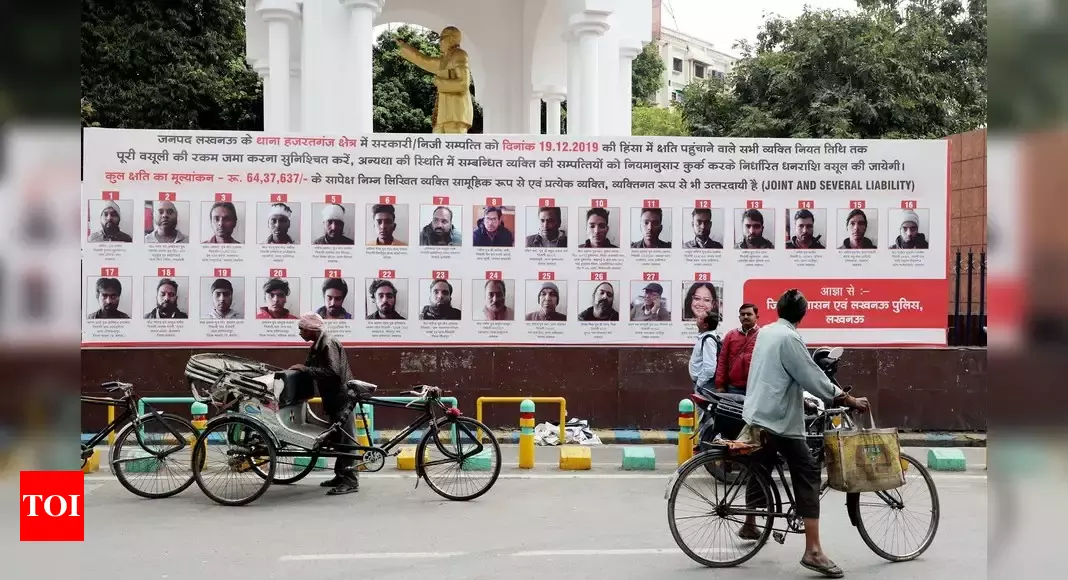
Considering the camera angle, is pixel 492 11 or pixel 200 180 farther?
pixel 492 11

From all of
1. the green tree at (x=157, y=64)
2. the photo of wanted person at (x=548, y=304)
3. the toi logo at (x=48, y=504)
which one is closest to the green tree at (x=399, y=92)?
the green tree at (x=157, y=64)

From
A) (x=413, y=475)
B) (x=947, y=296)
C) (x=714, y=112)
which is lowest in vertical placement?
(x=413, y=475)

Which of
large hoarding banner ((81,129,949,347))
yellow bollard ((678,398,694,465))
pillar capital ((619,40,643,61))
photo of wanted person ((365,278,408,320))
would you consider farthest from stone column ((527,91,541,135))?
yellow bollard ((678,398,694,465))

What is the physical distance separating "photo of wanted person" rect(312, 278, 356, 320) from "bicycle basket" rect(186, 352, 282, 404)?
2.50 m

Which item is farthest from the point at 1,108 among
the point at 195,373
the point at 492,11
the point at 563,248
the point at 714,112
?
the point at 714,112

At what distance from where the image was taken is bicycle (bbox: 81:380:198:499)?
796cm

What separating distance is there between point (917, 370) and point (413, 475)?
603cm

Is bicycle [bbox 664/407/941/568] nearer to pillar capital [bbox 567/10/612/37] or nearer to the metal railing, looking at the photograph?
the metal railing

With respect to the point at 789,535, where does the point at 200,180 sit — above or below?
above

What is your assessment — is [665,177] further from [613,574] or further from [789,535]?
[613,574]

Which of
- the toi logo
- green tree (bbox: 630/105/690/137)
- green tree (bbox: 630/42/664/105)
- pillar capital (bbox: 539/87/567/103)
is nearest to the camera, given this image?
the toi logo

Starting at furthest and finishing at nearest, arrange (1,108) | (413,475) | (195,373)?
(413,475) → (195,373) → (1,108)

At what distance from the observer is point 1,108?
1704mm

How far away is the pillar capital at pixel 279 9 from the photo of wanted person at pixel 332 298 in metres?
6.82
